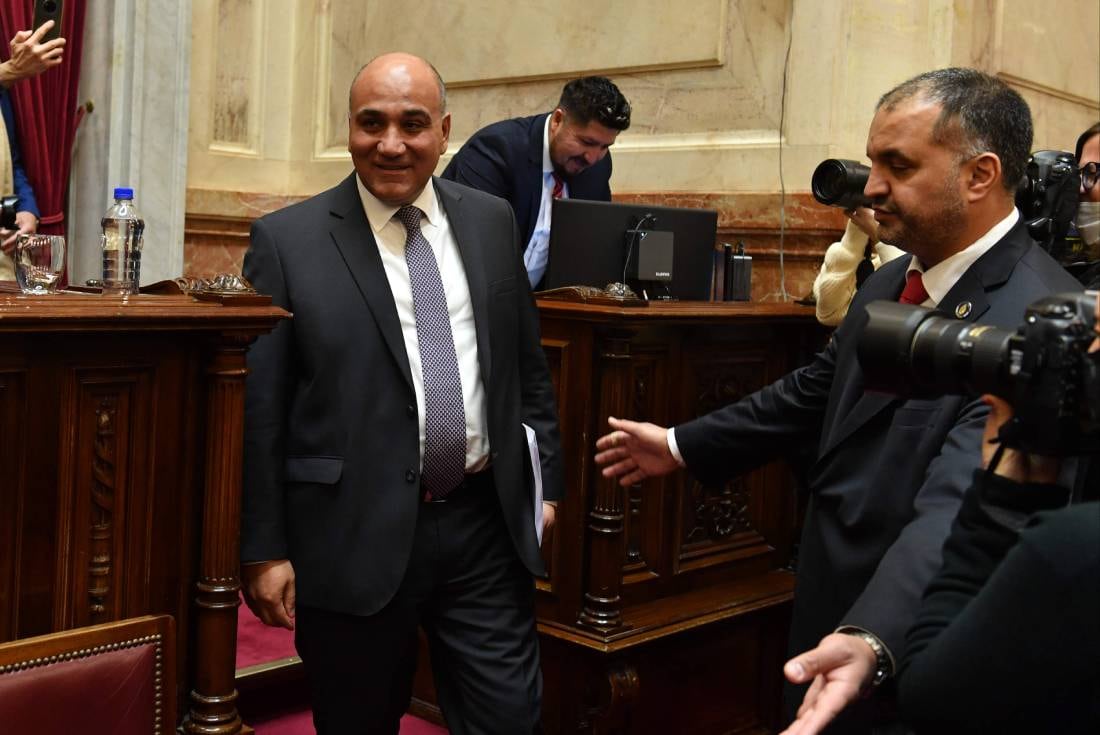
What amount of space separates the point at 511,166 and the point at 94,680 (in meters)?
2.50

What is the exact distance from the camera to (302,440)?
→ 227cm

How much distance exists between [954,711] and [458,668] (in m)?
1.29

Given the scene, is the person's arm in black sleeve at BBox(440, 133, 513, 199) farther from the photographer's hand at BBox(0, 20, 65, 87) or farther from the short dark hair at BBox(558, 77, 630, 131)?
the photographer's hand at BBox(0, 20, 65, 87)

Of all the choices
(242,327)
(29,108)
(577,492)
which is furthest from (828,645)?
(29,108)

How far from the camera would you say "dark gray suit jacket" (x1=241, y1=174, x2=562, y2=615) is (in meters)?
2.24

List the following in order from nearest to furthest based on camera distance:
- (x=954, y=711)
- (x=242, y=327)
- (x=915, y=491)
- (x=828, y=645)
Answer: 1. (x=954, y=711)
2. (x=828, y=645)
3. (x=915, y=491)
4. (x=242, y=327)

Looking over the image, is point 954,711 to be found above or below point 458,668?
above

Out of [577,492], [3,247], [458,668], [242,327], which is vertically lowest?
[458,668]

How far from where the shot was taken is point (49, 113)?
5.29 metres

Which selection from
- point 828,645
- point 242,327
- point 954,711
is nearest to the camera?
point 954,711

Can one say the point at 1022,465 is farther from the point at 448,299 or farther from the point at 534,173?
the point at 534,173

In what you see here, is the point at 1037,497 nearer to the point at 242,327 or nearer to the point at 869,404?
the point at 869,404

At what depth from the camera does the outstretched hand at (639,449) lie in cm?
246

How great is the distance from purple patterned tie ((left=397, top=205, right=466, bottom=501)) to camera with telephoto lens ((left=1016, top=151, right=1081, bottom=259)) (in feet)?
4.28
